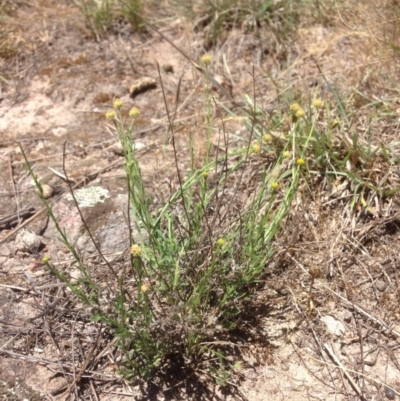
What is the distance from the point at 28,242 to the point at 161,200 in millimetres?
598

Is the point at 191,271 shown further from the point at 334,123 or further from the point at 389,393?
the point at 334,123

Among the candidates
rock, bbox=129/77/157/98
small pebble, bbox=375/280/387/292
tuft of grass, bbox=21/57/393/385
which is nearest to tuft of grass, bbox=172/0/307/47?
rock, bbox=129/77/157/98

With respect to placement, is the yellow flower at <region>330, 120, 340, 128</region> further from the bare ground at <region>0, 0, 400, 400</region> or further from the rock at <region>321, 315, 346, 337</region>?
the rock at <region>321, 315, 346, 337</region>

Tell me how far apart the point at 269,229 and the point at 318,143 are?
25.1 inches

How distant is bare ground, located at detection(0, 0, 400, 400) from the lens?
6.19ft

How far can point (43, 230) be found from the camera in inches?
93.3

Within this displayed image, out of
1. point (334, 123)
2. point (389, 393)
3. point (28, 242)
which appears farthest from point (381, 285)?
point (28, 242)

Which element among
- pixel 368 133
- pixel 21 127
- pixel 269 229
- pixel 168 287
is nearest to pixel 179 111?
pixel 21 127

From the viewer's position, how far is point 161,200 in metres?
2.41

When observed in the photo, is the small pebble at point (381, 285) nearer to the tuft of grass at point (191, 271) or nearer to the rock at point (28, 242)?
the tuft of grass at point (191, 271)

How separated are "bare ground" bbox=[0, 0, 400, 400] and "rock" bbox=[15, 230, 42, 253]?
0.07 feet

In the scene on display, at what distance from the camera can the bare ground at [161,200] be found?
1888 mm

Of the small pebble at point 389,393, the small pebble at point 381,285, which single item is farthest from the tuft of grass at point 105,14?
the small pebble at point 389,393

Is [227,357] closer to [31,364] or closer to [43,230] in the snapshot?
[31,364]
